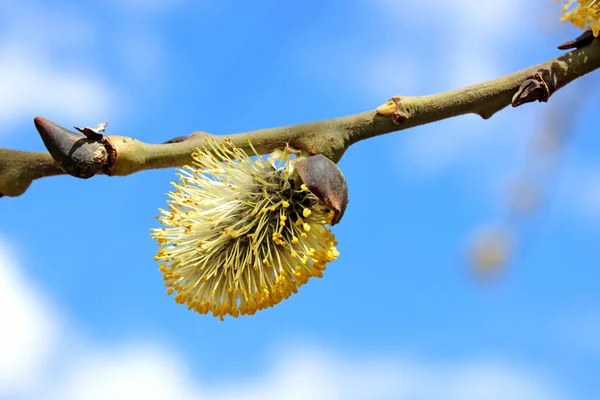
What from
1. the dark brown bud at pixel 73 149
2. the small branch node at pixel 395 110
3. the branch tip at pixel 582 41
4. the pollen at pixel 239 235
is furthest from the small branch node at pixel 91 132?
the branch tip at pixel 582 41

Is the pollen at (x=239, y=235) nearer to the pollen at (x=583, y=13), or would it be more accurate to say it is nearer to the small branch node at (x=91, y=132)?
the small branch node at (x=91, y=132)

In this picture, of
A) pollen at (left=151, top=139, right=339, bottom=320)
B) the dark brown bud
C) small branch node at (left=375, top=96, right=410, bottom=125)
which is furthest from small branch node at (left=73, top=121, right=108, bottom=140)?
small branch node at (left=375, top=96, right=410, bottom=125)

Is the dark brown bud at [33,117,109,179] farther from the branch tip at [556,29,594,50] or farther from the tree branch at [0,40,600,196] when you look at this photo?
the branch tip at [556,29,594,50]

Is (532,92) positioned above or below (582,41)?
below

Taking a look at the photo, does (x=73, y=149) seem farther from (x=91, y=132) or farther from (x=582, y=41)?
(x=582, y=41)

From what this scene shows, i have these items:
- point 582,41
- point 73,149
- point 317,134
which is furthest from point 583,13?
point 73,149

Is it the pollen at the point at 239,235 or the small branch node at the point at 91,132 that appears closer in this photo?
the small branch node at the point at 91,132

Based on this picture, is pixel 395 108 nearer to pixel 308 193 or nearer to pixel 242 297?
pixel 308 193
